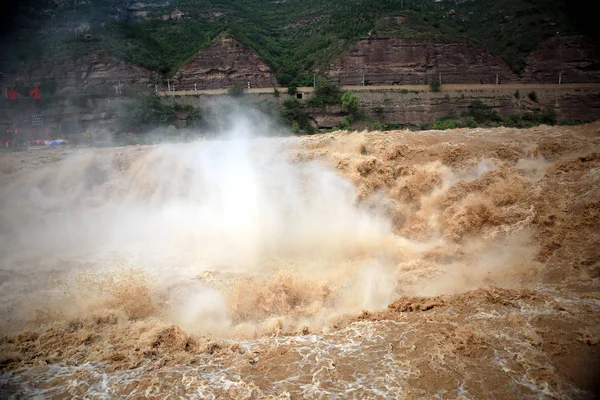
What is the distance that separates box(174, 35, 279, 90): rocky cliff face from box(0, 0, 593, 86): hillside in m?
1.18

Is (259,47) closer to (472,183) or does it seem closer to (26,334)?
(472,183)

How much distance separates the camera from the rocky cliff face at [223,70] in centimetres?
3244

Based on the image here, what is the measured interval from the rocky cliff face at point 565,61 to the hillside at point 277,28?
2.47 ft

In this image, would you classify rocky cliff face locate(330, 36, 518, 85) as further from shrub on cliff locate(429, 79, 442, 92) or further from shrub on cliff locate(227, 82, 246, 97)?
shrub on cliff locate(227, 82, 246, 97)

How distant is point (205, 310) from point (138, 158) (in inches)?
364

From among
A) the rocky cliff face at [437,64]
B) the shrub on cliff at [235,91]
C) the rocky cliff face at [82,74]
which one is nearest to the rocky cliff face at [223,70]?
the shrub on cliff at [235,91]

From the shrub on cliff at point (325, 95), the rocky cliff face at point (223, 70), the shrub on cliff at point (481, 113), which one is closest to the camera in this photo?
the shrub on cliff at point (481, 113)

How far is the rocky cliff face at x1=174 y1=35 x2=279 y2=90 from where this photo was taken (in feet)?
106

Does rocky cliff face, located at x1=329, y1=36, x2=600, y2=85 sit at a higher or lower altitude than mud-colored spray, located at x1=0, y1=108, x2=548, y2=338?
higher

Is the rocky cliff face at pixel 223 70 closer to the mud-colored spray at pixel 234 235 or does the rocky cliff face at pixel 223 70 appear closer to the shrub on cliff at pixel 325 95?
the shrub on cliff at pixel 325 95

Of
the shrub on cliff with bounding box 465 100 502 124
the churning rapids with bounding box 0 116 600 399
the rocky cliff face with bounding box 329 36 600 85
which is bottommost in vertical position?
the churning rapids with bounding box 0 116 600 399

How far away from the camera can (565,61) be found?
3073 centimetres

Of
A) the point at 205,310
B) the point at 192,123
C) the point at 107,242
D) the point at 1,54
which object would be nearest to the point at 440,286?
the point at 205,310

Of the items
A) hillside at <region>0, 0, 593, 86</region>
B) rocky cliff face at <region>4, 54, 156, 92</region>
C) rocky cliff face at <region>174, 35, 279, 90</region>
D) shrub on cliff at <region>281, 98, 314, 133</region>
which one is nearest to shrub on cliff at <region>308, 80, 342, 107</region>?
shrub on cliff at <region>281, 98, 314, 133</region>
